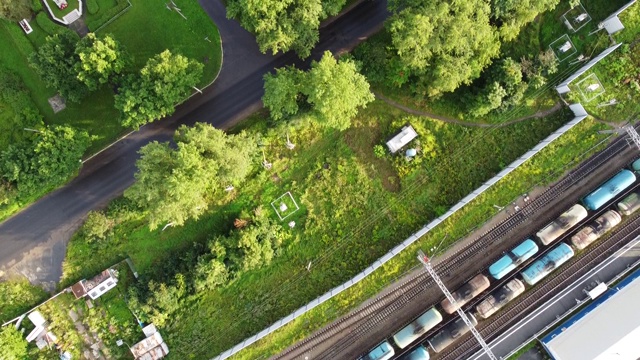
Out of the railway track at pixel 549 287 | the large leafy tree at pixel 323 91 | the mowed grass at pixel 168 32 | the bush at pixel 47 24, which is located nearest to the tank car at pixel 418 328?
the railway track at pixel 549 287

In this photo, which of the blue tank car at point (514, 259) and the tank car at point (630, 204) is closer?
the blue tank car at point (514, 259)

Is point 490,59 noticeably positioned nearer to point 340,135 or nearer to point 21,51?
point 340,135

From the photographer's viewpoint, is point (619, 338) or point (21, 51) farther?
point (21, 51)

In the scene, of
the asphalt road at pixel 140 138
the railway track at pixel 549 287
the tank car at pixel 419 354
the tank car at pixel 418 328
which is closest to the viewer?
the tank car at pixel 419 354

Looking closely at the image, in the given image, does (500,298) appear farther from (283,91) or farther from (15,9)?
(15,9)

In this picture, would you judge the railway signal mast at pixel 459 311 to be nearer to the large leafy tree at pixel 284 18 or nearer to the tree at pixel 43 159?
the large leafy tree at pixel 284 18

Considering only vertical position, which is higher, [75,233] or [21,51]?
[21,51]

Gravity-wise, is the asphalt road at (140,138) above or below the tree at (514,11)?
above

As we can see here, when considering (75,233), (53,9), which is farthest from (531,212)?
(53,9)
